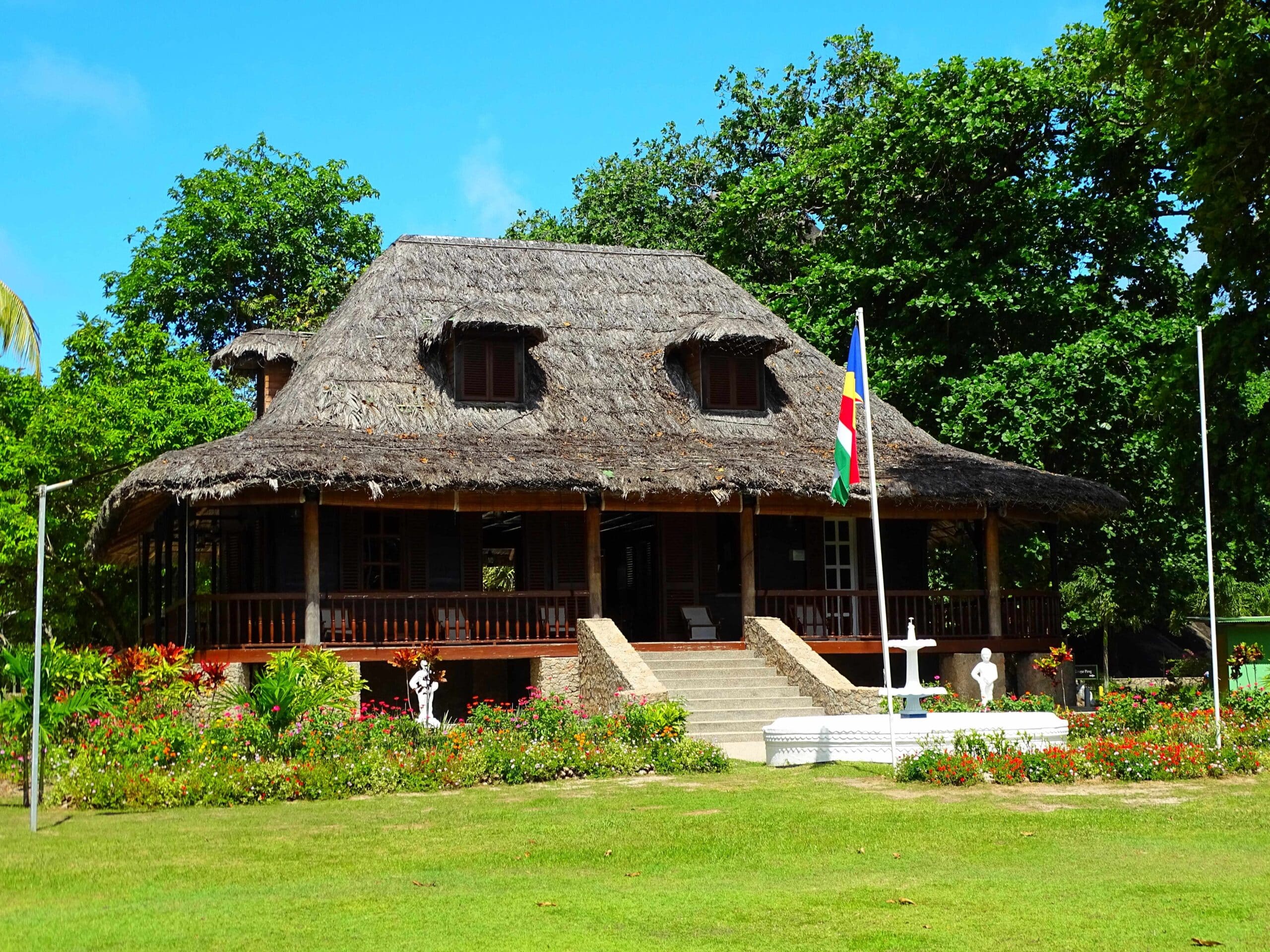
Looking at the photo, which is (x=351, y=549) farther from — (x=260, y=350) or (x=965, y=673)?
(x=965, y=673)

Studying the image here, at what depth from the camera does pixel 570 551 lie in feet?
78.6

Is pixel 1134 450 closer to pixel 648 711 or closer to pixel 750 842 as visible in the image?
pixel 648 711

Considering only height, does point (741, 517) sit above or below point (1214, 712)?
above

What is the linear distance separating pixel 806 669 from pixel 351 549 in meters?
7.33

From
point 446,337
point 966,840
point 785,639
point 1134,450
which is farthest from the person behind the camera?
point 1134,450

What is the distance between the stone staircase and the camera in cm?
1919

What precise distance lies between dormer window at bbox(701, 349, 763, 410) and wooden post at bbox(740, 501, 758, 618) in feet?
9.46

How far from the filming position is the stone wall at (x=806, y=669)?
754 inches

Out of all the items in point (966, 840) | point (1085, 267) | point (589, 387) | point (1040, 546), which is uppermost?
point (1085, 267)

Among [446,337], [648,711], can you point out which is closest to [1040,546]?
[446,337]

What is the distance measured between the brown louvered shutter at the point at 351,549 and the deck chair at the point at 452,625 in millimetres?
1632

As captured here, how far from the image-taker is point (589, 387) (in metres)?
24.6

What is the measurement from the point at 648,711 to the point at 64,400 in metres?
17.1

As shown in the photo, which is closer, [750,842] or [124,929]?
[124,929]
